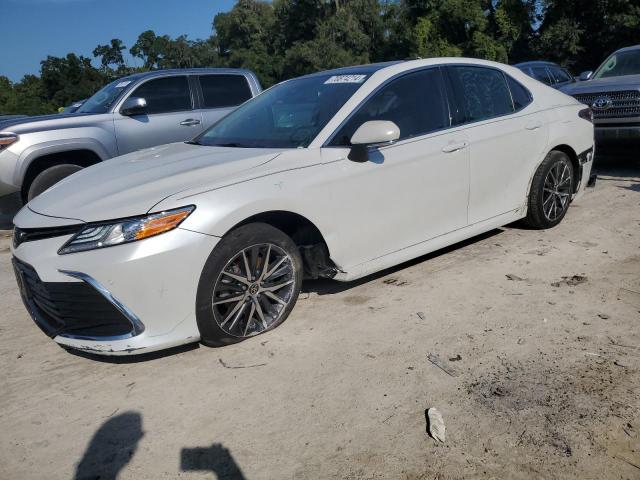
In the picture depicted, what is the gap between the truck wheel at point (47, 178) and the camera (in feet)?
21.3

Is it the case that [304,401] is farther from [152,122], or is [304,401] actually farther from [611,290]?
[152,122]

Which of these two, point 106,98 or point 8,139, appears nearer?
point 8,139

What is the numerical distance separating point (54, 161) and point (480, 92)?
5.04 metres

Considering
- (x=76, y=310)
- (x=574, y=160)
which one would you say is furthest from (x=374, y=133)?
(x=574, y=160)

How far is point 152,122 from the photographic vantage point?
7.39 m

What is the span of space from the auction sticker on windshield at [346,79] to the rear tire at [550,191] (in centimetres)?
198

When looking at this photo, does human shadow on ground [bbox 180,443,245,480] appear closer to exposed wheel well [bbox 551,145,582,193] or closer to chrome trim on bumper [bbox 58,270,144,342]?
chrome trim on bumper [bbox 58,270,144,342]

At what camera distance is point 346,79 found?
4.14 meters

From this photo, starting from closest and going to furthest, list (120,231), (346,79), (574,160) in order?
1. (120,231)
2. (346,79)
3. (574,160)

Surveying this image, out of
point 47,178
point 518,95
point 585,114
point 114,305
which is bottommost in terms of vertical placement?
point 114,305

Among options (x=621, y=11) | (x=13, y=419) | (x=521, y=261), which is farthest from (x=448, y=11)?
(x=13, y=419)

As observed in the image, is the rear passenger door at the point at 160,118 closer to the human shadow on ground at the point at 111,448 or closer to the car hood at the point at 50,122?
the car hood at the point at 50,122

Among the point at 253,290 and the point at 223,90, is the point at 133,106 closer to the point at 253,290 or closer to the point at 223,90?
the point at 223,90

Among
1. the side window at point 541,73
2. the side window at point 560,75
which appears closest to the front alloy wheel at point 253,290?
the side window at point 541,73
